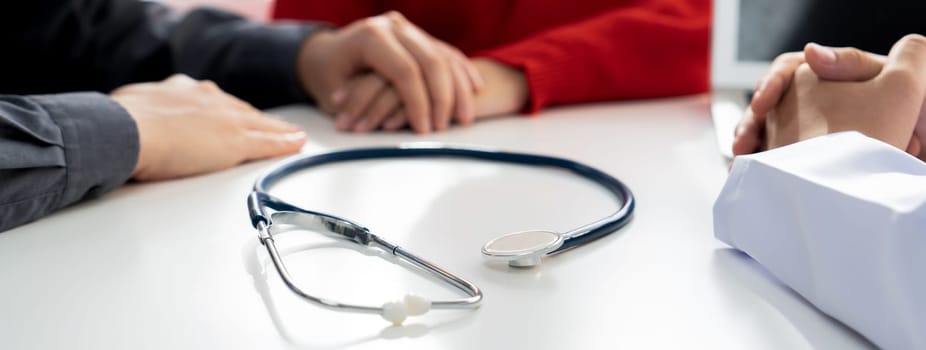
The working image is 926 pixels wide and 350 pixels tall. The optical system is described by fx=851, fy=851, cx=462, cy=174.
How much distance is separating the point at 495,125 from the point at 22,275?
0.45 m

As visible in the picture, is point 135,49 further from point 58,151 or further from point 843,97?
point 843,97

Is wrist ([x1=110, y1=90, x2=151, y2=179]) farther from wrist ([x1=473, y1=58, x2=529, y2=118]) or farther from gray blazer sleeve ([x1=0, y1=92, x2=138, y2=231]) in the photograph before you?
wrist ([x1=473, y1=58, x2=529, y2=118])

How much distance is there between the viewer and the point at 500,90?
81cm

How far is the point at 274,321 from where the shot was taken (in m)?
0.36

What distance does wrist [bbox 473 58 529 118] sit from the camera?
2.63 feet

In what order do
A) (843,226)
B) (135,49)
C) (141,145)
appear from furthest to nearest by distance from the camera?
1. (135,49)
2. (141,145)
3. (843,226)

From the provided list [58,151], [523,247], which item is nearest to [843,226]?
[523,247]

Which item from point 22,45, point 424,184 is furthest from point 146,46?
point 424,184

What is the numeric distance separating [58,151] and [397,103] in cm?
32

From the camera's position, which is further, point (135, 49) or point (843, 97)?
point (135, 49)

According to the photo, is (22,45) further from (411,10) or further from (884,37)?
(884,37)

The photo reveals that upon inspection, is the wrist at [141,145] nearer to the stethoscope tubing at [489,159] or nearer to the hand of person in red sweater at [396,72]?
the stethoscope tubing at [489,159]

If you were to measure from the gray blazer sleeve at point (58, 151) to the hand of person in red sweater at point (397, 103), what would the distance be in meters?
0.24

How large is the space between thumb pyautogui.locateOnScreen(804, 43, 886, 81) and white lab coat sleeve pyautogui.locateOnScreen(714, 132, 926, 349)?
0.10 m
